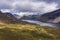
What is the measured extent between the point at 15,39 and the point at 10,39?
233 inches

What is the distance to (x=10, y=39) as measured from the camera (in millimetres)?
192375

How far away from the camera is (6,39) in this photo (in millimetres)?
191875

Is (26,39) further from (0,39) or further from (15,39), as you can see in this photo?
(0,39)

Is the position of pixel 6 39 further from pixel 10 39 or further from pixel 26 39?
pixel 26 39

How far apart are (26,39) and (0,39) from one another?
3020 cm

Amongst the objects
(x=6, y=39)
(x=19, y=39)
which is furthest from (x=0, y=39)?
(x=19, y=39)

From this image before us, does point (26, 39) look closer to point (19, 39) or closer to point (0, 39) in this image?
point (19, 39)

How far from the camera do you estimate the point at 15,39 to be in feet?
627

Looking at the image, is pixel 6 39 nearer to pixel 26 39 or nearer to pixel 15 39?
pixel 15 39

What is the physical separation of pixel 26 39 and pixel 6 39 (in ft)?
75.4

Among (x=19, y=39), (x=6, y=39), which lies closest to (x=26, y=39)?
(x=19, y=39)

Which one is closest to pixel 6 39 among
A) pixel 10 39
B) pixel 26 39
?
pixel 10 39

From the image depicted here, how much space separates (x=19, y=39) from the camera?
194 meters

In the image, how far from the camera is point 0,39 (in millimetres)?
186125
